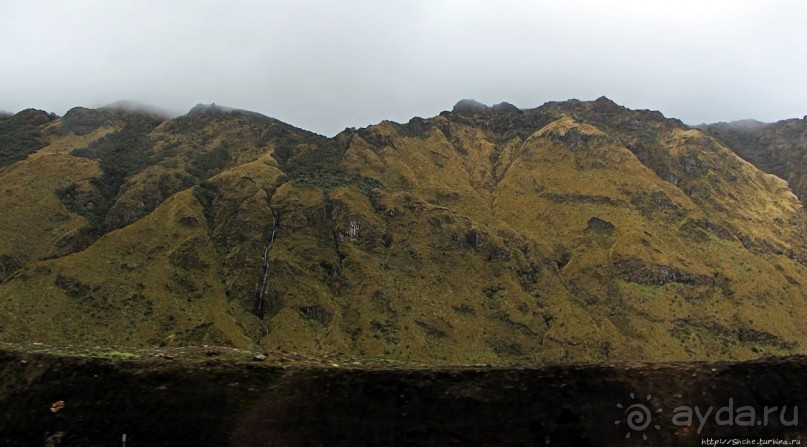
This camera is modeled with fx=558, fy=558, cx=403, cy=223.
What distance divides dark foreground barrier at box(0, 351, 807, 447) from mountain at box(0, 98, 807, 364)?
109 meters

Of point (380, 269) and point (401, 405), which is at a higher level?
point (401, 405)

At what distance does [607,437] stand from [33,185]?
20280 cm

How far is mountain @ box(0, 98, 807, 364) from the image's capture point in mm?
127250

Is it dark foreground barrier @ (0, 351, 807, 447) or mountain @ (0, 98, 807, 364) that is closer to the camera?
dark foreground barrier @ (0, 351, 807, 447)

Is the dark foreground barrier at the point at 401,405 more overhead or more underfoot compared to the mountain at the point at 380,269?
more overhead

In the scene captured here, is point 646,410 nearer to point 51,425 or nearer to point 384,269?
point 51,425

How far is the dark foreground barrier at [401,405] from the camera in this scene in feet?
39.3

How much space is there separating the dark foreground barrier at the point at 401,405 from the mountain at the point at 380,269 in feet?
359

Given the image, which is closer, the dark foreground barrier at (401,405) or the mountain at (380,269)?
the dark foreground barrier at (401,405)

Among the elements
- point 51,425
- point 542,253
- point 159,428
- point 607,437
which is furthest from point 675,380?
point 542,253

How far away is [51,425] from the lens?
41.2ft

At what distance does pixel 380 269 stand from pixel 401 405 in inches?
5568

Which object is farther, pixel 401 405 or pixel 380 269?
pixel 380 269

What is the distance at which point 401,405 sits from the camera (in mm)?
12711
